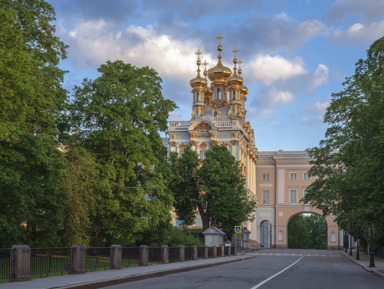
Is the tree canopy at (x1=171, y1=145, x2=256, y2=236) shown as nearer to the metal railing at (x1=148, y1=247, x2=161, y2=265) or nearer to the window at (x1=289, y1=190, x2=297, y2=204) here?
the metal railing at (x1=148, y1=247, x2=161, y2=265)

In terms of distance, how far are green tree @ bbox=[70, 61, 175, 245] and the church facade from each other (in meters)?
36.8

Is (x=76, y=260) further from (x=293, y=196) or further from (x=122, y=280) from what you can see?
(x=293, y=196)

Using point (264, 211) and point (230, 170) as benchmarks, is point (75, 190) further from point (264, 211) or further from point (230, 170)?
point (264, 211)

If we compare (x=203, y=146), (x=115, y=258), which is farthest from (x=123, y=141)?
(x=203, y=146)

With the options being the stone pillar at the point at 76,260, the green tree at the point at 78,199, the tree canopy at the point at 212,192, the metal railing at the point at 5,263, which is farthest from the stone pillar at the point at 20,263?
the tree canopy at the point at 212,192

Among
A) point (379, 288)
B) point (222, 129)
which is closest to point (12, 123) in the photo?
point (379, 288)

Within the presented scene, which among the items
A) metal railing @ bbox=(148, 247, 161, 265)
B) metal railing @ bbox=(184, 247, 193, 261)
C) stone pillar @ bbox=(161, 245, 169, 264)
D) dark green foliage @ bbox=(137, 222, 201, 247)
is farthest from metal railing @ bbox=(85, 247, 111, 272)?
dark green foliage @ bbox=(137, 222, 201, 247)

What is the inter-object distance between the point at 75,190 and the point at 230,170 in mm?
32990

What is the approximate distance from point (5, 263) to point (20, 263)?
0.54 m

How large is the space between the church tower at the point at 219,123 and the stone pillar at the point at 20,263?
189 feet

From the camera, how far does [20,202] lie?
24.1 metres

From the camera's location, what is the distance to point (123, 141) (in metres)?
35.5

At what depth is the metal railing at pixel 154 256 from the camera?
30.0m

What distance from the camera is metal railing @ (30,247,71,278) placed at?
18562 mm
